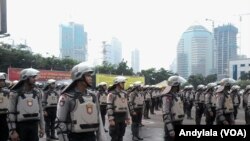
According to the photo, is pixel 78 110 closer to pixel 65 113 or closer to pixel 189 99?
pixel 65 113

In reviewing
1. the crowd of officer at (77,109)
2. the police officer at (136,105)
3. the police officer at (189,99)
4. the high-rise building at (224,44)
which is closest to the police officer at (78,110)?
the crowd of officer at (77,109)

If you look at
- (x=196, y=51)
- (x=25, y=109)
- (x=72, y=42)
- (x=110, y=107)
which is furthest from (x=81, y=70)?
(x=196, y=51)

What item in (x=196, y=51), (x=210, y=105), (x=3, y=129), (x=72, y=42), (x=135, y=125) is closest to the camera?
(x=3, y=129)

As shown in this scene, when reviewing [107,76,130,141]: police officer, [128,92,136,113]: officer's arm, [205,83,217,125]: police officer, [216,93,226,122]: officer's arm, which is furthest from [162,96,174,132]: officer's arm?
[205,83,217,125]: police officer

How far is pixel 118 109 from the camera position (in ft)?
33.4

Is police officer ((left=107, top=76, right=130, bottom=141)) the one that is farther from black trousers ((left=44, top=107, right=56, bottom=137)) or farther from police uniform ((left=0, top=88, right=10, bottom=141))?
black trousers ((left=44, top=107, right=56, bottom=137))

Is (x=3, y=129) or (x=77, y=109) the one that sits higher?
(x=77, y=109)

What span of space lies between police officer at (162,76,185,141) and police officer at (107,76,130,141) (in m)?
2.34

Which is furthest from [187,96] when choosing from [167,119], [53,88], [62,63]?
[62,63]

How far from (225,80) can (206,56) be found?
286ft

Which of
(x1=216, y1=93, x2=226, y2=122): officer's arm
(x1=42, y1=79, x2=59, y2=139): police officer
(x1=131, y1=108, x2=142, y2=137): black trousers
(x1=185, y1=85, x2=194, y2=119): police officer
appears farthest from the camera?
(x1=185, y1=85, x2=194, y2=119): police officer

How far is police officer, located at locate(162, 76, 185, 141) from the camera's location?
24.9 feet

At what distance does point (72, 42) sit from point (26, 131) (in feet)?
288

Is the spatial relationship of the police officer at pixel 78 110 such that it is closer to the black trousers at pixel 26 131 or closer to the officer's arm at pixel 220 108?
the black trousers at pixel 26 131
